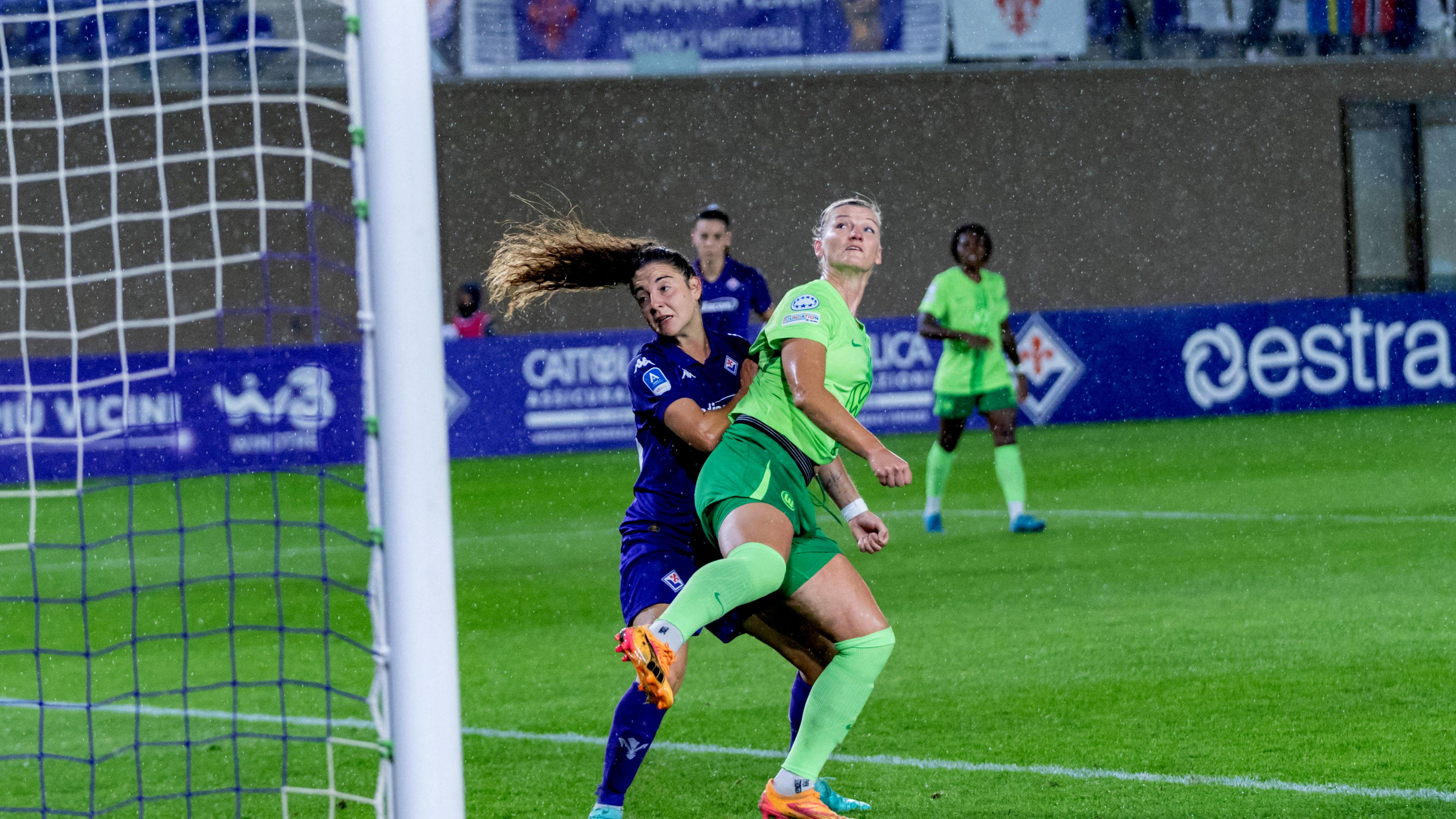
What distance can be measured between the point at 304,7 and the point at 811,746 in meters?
16.8

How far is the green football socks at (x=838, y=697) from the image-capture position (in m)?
4.09

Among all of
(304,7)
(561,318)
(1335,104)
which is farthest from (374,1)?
(1335,104)

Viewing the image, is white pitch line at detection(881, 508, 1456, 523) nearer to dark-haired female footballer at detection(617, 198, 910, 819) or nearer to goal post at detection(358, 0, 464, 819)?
dark-haired female footballer at detection(617, 198, 910, 819)

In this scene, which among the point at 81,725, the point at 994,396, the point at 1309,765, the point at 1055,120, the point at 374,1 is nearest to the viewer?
the point at 374,1

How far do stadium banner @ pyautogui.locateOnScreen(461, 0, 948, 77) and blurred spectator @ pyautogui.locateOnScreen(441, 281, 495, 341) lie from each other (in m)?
4.94

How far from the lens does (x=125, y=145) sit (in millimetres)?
23688

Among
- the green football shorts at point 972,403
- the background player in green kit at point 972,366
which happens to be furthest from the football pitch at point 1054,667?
the green football shorts at point 972,403

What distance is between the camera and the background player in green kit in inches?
399

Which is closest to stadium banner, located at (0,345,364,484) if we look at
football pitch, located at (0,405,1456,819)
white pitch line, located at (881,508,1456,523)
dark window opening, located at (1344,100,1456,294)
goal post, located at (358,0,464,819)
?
football pitch, located at (0,405,1456,819)

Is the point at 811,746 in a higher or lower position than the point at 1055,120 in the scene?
lower

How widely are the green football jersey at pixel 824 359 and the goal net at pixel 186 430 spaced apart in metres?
1.18

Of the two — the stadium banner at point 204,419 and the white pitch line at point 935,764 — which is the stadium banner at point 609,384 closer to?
the stadium banner at point 204,419

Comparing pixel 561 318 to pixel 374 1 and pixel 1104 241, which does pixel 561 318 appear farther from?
pixel 374 1

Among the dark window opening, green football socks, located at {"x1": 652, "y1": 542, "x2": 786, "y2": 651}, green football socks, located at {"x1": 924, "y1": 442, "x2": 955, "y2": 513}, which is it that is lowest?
green football socks, located at {"x1": 924, "y1": 442, "x2": 955, "y2": 513}
